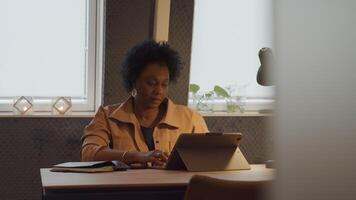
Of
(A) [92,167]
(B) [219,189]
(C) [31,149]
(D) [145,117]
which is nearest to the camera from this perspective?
(B) [219,189]

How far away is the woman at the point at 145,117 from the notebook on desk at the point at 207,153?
405 mm

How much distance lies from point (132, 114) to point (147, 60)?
12.8 inches

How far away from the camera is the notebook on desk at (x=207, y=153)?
2389 millimetres

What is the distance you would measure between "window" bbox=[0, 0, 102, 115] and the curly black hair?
2.56 ft

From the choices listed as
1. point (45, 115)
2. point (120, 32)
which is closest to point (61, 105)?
point (45, 115)

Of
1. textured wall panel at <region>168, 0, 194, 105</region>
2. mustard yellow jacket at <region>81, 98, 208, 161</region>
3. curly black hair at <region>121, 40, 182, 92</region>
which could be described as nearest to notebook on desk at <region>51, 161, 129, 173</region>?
mustard yellow jacket at <region>81, 98, 208, 161</region>

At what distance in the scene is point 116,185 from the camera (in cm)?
209

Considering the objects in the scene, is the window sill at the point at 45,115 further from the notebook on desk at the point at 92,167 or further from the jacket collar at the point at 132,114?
the notebook on desk at the point at 92,167

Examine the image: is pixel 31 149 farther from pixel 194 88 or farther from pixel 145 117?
pixel 194 88

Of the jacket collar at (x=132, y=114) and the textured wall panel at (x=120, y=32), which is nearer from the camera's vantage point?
the jacket collar at (x=132, y=114)

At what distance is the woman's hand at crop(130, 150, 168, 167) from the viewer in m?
2.53

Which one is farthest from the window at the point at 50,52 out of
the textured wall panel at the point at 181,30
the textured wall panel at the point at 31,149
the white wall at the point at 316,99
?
the white wall at the point at 316,99

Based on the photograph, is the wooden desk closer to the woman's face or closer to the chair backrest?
the chair backrest

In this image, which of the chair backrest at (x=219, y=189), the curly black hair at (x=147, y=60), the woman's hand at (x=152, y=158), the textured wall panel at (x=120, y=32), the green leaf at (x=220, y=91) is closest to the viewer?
the chair backrest at (x=219, y=189)
